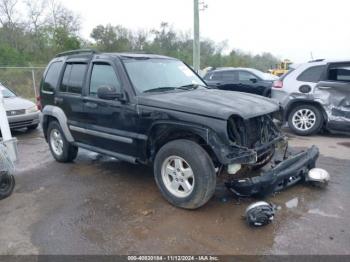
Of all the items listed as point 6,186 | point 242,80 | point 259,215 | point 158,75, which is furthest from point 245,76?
point 6,186

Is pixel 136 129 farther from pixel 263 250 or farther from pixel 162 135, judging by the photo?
pixel 263 250

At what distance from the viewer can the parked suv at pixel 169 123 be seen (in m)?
3.63

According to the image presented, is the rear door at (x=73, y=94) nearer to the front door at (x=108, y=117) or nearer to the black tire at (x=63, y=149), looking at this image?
the front door at (x=108, y=117)

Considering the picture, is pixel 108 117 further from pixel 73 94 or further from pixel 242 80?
pixel 242 80

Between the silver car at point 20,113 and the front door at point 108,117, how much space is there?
4.35 meters

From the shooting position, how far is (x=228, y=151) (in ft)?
11.5

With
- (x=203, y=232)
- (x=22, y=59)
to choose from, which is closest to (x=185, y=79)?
(x=203, y=232)

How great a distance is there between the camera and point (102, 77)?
4789 millimetres

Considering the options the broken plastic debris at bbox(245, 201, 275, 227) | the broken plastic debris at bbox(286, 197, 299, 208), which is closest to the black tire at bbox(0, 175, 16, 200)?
the broken plastic debris at bbox(245, 201, 275, 227)

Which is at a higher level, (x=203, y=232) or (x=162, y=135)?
(x=162, y=135)

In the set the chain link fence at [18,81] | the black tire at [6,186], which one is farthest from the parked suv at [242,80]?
the chain link fence at [18,81]

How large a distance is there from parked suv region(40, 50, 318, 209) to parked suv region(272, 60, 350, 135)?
3217mm

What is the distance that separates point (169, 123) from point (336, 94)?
5.10 metres

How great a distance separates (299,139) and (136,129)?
15.4 feet
